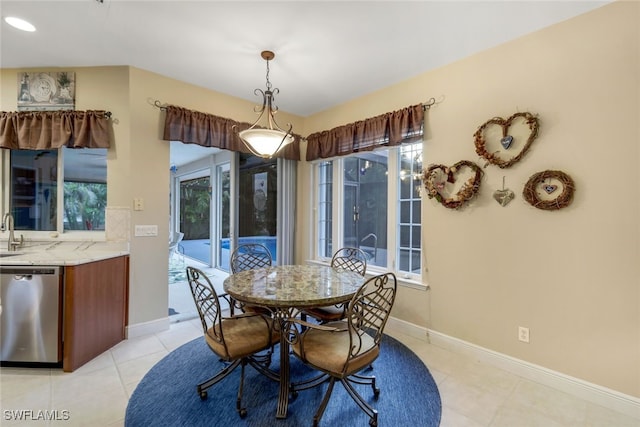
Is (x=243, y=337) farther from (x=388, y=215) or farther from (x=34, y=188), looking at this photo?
(x=34, y=188)

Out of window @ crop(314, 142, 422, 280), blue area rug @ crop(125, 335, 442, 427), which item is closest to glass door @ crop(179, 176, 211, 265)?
window @ crop(314, 142, 422, 280)

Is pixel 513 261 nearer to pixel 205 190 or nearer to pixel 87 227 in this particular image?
pixel 87 227

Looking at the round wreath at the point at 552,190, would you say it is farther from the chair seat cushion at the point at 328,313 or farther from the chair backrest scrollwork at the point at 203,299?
the chair backrest scrollwork at the point at 203,299

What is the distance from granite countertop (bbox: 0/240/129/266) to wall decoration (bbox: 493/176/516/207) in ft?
11.4

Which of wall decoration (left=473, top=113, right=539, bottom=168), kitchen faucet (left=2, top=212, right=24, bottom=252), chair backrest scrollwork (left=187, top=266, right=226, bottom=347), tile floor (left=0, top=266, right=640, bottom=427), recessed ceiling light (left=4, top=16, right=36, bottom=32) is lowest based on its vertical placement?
tile floor (left=0, top=266, right=640, bottom=427)

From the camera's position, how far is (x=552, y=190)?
2.10 metres

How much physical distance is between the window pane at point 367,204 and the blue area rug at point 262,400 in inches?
54.7

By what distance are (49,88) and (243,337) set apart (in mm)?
3242

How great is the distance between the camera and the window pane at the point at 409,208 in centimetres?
301

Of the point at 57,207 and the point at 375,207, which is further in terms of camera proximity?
the point at 375,207

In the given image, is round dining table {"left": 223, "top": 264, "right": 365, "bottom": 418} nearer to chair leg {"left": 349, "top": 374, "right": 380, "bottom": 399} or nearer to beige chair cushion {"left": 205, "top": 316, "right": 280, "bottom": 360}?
beige chair cushion {"left": 205, "top": 316, "right": 280, "bottom": 360}

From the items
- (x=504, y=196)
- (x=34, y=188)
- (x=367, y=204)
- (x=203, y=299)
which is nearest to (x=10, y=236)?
(x=34, y=188)

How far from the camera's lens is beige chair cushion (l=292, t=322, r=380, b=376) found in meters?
1.61

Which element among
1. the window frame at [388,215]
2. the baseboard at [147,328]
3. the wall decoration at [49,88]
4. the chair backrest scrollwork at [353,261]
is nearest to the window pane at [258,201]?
the window frame at [388,215]
